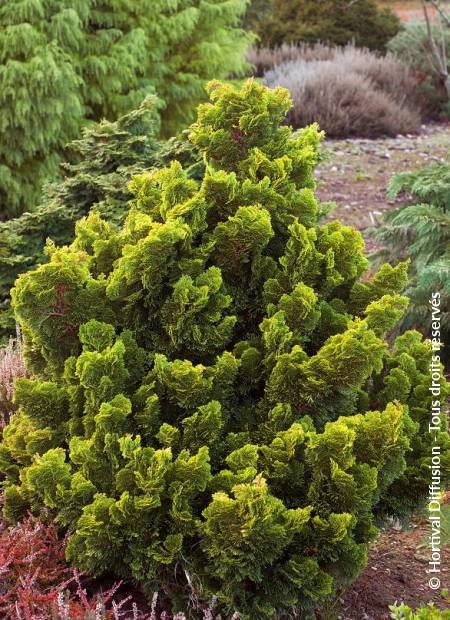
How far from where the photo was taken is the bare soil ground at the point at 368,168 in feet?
22.9

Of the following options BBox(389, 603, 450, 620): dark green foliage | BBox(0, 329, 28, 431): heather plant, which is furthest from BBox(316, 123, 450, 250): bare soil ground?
BBox(389, 603, 450, 620): dark green foliage

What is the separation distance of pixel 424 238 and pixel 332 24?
10.7m

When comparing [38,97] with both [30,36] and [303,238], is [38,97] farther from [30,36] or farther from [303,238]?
[303,238]

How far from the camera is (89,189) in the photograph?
4.23m

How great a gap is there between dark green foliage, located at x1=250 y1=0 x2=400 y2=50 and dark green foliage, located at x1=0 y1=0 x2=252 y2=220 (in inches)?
260

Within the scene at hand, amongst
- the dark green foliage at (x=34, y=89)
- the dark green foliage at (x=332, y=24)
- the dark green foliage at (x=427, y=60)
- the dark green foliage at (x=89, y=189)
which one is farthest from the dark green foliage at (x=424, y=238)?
the dark green foliage at (x=332, y=24)

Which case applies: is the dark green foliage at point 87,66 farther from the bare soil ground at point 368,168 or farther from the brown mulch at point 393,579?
the brown mulch at point 393,579

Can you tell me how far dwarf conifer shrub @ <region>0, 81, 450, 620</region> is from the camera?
6.63 feet

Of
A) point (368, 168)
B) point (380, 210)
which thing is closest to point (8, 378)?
point (380, 210)

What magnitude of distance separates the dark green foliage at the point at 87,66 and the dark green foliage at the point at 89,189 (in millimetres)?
2150

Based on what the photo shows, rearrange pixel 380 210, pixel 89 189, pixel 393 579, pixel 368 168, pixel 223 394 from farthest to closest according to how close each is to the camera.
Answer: pixel 368 168
pixel 380 210
pixel 89 189
pixel 393 579
pixel 223 394

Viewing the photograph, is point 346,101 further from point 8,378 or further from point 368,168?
point 8,378

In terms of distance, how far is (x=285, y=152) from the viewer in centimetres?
245

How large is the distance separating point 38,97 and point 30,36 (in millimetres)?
494
